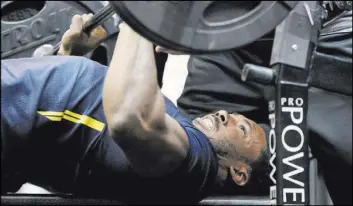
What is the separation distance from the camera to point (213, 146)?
1770mm

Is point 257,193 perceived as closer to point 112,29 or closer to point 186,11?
point 112,29

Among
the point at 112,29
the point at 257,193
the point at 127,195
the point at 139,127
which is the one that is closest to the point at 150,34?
the point at 139,127

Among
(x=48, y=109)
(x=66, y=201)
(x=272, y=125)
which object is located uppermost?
(x=272, y=125)

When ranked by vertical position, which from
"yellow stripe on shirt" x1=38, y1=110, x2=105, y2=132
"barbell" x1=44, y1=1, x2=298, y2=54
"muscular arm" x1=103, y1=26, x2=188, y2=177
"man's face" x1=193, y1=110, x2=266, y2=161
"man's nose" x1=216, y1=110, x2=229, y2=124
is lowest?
"man's face" x1=193, y1=110, x2=266, y2=161

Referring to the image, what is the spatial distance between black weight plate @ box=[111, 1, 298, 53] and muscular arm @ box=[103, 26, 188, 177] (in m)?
0.34

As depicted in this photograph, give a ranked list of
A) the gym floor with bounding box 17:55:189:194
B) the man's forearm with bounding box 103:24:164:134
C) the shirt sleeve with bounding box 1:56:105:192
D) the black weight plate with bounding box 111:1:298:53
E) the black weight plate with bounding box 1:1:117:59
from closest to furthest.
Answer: the black weight plate with bounding box 111:1:298:53 < the man's forearm with bounding box 103:24:164:134 < the shirt sleeve with bounding box 1:56:105:192 < the gym floor with bounding box 17:55:189:194 < the black weight plate with bounding box 1:1:117:59

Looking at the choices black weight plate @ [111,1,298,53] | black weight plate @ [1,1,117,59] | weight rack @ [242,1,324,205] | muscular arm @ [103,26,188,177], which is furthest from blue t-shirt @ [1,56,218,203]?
black weight plate @ [1,1,117,59]

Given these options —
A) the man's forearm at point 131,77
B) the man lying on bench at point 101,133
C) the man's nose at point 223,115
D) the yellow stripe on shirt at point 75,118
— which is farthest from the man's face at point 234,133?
the man's forearm at point 131,77

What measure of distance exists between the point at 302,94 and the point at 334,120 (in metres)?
0.56

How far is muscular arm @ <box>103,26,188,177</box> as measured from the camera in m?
1.37

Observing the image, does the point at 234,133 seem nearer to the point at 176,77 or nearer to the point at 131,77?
the point at 176,77

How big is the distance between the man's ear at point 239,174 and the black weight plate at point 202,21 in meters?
0.87

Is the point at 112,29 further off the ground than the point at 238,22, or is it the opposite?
the point at 238,22

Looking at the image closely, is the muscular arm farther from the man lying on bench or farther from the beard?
the beard
